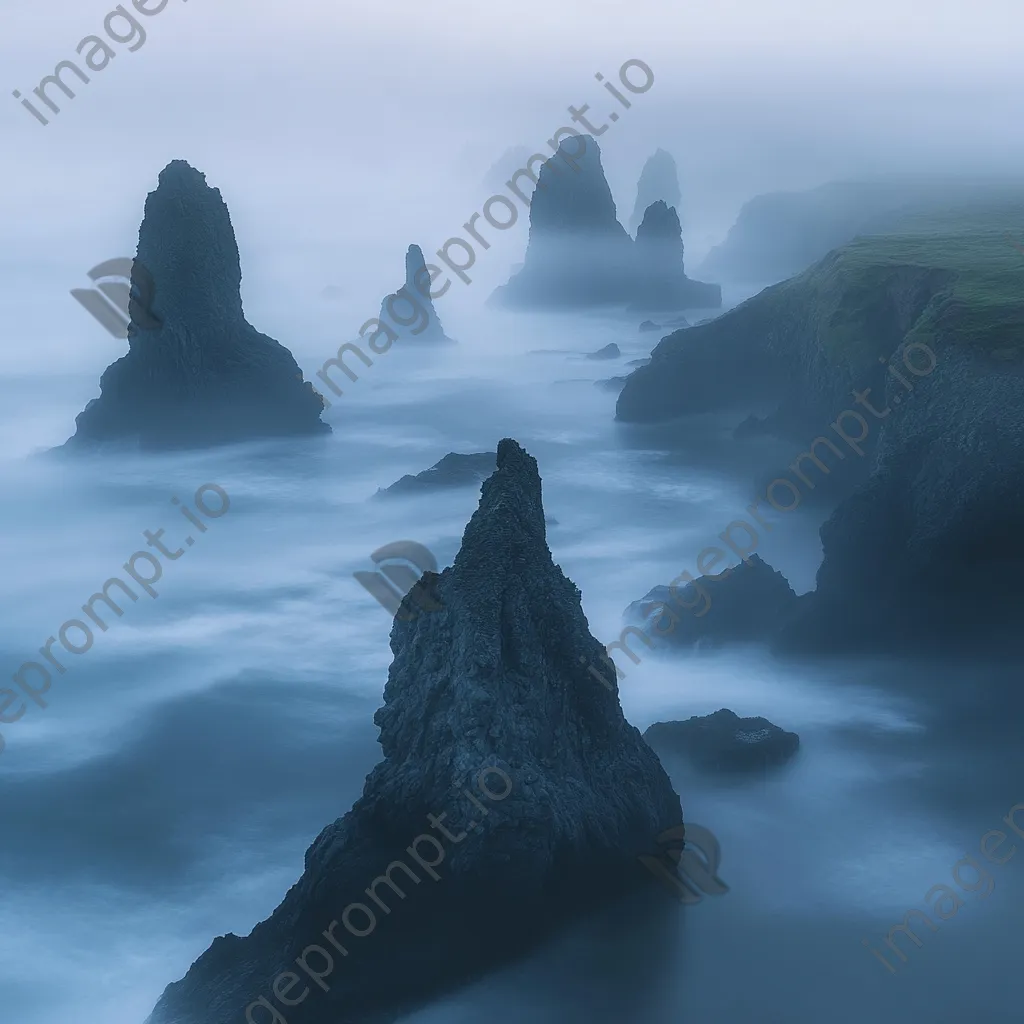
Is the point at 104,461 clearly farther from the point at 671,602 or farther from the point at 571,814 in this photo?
the point at 571,814

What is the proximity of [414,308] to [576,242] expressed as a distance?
36.9 metres

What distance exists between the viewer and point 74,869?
41.1m

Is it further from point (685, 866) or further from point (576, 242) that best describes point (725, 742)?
point (576, 242)

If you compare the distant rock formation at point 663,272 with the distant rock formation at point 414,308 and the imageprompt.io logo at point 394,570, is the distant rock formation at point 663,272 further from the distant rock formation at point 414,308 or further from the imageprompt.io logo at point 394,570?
the imageprompt.io logo at point 394,570

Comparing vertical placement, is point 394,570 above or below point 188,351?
below

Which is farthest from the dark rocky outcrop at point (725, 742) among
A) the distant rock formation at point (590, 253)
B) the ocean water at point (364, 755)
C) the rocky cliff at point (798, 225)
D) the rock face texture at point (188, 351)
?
the rocky cliff at point (798, 225)

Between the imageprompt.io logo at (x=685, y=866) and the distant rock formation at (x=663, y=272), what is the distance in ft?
402

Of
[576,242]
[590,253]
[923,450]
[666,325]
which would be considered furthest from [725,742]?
[576,242]

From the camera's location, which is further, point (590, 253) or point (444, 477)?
point (590, 253)

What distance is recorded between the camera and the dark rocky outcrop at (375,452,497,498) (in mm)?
82875

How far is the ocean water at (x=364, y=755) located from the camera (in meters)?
32.2

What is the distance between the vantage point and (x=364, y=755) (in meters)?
47.7

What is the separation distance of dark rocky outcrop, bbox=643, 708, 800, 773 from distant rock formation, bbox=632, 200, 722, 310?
4512 inches

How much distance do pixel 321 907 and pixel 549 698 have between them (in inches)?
307
